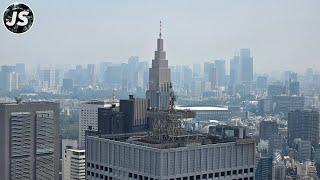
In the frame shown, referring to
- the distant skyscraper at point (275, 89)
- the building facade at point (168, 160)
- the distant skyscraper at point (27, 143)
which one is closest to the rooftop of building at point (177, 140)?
the building facade at point (168, 160)

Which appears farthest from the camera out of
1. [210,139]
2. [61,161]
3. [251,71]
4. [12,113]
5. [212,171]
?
[251,71]

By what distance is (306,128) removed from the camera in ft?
48.2

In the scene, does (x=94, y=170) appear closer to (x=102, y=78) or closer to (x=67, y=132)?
(x=67, y=132)

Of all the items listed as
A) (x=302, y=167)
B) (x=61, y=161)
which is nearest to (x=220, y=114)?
(x=302, y=167)

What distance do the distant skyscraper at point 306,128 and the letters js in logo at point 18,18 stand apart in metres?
11.8

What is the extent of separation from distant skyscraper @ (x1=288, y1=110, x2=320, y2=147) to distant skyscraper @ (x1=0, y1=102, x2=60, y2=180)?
5584 millimetres

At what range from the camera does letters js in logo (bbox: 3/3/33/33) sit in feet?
9.75

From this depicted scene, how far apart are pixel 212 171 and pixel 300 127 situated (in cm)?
1011

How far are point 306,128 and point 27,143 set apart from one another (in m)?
6.55

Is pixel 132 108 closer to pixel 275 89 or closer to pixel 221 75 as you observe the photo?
pixel 275 89

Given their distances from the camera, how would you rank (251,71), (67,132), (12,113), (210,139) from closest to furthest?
(210,139) < (12,113) < (67,132) < (251,71)

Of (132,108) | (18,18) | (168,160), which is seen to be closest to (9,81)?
(132,108)

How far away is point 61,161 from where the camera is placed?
12.0 meters

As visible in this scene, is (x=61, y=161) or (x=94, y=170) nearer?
(x=94, y=170)
